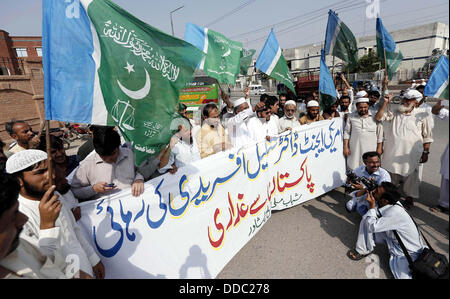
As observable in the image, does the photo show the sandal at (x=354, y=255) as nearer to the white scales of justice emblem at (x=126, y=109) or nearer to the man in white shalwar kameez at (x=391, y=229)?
the man in white shalwar kameez at (x=391, y=229)

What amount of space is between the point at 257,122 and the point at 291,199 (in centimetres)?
127

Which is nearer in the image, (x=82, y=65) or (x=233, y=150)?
(x=82, y=65)

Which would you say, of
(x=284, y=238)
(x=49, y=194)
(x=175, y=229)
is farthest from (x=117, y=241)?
(x=284, y=238)

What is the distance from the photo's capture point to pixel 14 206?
3.58 ft

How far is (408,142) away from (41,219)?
4.12 meters

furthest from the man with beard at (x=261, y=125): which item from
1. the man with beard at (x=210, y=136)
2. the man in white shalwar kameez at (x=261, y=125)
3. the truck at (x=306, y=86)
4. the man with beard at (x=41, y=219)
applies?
the truck at (x=306, y=86)

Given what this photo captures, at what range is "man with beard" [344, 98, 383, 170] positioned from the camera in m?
3.60

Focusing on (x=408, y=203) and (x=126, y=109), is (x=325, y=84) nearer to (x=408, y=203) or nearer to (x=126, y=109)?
(x=408, y=203)

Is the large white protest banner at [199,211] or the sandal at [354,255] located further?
the sandal at [354,255]

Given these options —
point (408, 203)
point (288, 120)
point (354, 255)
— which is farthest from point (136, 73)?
point (408, 203)

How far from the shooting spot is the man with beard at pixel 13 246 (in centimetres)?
103

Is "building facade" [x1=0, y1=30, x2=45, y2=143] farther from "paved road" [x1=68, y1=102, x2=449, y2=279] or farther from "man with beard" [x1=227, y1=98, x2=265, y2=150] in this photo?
"paved road" [x1=68, y1=102, x2=449, y2=279]

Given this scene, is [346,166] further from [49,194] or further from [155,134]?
[49,194]

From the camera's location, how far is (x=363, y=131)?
11.9 feet
